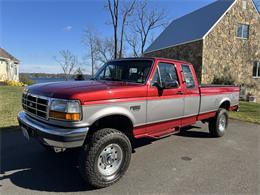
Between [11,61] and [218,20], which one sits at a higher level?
[218,20]

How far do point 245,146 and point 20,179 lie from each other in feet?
17.0

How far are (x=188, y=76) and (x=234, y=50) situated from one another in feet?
54.4

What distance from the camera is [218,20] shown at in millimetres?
18406

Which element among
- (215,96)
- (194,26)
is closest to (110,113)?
(215,96)

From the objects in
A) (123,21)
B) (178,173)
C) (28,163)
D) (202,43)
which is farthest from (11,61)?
(178,173)

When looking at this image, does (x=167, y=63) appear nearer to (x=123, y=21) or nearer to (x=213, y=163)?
(x=213, y=163)

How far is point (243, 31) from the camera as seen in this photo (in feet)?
65.8

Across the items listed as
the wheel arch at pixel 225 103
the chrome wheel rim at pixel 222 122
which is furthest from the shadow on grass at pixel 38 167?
the wheel arch at pixel 225 103

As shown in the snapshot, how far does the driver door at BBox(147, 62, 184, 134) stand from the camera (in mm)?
4188

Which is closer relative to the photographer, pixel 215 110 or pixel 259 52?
pixel 215 110

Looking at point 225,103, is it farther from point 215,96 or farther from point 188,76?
point 188,76

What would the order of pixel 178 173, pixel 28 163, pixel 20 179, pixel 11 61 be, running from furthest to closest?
pixel 11 61
pixel 28 163
pixel 178 173
pixel 20 179

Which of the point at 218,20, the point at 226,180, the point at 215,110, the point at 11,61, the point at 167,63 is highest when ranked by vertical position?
the point at 218,20

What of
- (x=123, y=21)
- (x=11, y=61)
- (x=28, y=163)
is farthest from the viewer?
(x=11, y=61)
